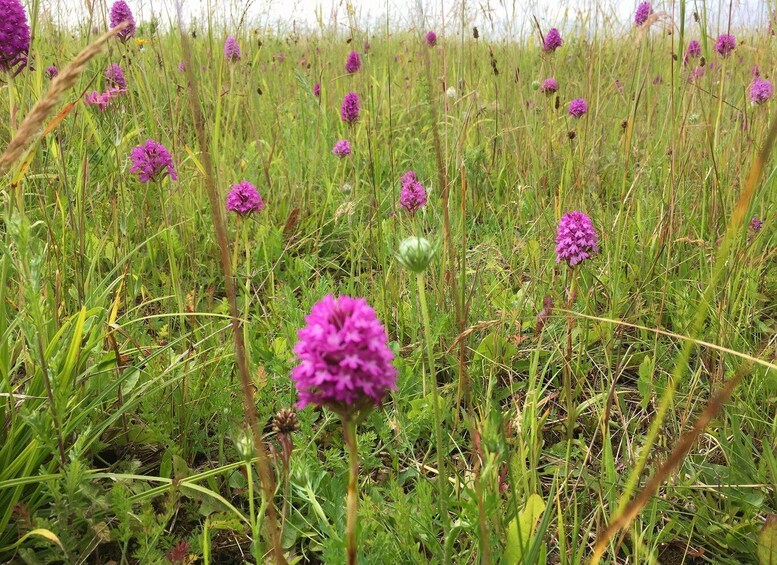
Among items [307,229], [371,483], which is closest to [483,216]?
[307,229]

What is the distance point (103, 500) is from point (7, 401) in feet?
0.91

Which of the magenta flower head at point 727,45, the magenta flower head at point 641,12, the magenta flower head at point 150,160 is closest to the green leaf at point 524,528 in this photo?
the magenta flower head at point 150,160

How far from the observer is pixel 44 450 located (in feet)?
3.57

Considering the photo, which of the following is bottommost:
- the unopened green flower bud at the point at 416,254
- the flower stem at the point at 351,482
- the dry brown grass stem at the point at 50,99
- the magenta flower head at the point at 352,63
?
the flower stem at the point at 351,482

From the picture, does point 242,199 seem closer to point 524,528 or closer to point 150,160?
point 150,160

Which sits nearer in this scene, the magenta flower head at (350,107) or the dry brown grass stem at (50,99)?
the dry brown grass stem at (50,99)

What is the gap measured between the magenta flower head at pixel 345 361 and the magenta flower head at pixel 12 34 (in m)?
1.18

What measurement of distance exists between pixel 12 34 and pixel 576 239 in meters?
1.42

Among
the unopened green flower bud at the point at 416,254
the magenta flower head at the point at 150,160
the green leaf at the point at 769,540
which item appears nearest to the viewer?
the unopened green flower bud at the point at 416,254

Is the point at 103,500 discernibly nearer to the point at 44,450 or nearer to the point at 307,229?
the point at 44,450

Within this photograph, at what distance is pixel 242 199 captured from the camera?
169 cm

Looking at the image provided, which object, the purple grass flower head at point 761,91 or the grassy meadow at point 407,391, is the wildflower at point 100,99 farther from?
the purple grass flower head at point 761,91

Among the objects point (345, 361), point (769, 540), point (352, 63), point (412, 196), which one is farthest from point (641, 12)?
point (345, 361)

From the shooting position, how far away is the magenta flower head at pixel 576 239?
1.44 m
